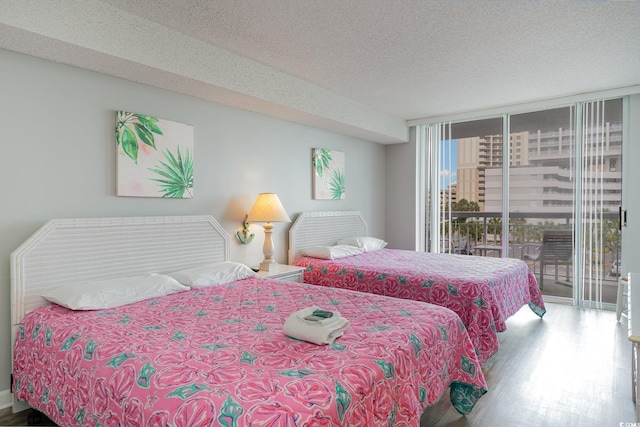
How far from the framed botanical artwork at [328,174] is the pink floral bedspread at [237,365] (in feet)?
7.36

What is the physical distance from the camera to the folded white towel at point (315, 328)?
1.66 metres

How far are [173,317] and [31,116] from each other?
5.11 ft

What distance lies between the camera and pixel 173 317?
2.10 m

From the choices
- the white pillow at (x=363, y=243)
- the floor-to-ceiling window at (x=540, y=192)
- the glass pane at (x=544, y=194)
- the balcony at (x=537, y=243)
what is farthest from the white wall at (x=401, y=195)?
the glass pane at (x=544, y=194)

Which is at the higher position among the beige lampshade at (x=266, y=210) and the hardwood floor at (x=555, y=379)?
the beige lampshade at (x=266, y=210)

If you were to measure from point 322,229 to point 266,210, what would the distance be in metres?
1.17

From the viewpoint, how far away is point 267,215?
355 cm

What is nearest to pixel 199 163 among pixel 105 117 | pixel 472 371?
pixel 105 117

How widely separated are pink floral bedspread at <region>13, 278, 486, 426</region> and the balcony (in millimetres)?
3238

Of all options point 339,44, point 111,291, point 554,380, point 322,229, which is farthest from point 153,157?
point 554,380

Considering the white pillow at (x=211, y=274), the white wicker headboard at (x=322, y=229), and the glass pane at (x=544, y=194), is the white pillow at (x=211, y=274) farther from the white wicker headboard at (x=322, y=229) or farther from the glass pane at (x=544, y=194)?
the glass pane at (x=544, y=194)

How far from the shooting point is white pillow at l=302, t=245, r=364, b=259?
3.99 metres

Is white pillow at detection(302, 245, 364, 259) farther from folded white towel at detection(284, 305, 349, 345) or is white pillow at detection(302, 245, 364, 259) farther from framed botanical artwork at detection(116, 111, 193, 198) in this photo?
folded white towel at detection(284, 305, 349, 345)

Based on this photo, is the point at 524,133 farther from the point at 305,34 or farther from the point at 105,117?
the point at 105,117
